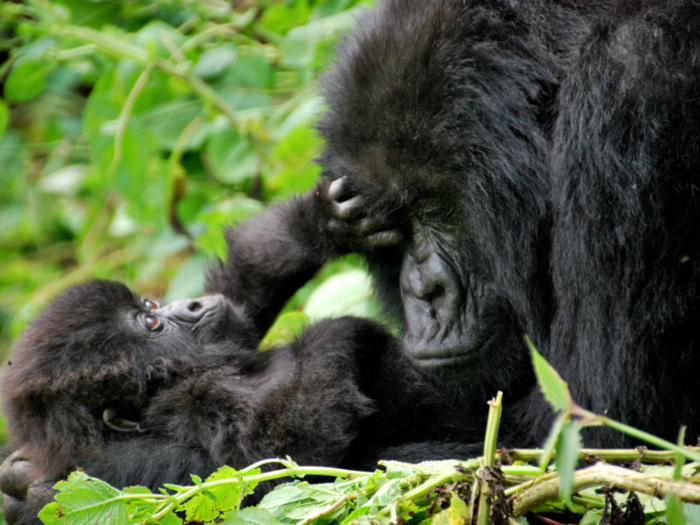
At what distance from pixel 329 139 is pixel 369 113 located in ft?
0.65

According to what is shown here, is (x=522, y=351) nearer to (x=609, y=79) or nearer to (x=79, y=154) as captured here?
(x=609, y=79)

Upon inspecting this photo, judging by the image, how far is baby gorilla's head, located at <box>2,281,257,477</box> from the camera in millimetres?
1765

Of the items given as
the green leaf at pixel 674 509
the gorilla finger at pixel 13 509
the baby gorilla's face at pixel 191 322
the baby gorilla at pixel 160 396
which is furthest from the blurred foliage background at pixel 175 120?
the green leaf at pixel 674 509

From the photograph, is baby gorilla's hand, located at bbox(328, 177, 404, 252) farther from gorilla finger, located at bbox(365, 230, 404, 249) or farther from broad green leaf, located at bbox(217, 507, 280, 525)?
broad green leaf, located at bbox(217, 507, 280, 525)

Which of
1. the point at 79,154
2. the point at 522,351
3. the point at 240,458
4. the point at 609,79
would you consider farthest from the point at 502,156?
the point at 79,154

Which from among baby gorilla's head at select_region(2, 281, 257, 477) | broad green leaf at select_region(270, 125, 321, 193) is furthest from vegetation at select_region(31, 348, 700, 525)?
broad green leaf at select_region(270, 125, 321, 193)

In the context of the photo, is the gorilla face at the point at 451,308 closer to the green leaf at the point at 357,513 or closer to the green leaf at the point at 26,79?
the green leaf at the point at 357,513

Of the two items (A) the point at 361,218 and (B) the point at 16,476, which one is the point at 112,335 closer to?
(B) the point at 16,476

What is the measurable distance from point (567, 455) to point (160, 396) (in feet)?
4.14

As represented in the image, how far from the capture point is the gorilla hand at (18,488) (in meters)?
1.82

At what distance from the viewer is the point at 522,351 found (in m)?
1.69

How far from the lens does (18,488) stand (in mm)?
1889

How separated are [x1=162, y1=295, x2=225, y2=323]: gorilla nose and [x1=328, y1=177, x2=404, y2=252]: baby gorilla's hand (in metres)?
0.51

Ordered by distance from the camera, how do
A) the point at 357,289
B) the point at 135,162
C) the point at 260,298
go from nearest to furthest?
1. the point at 260,298
2. the point at 357,289
3. the point at 135,162
